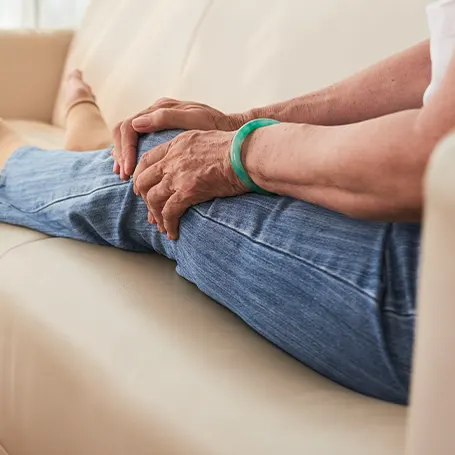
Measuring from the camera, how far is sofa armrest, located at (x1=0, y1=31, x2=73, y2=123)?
7.14 feet

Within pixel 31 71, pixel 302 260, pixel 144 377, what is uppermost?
pixel 31 71

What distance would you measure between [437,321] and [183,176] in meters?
0.54

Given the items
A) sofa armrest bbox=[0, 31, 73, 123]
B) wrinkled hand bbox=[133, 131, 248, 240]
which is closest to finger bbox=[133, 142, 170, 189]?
wrinkled hand bbox=[133, 131, 248, 240]

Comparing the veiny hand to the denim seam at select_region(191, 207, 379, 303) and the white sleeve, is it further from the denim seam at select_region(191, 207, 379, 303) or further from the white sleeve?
the white sleeve

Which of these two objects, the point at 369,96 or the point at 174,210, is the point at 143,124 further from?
the point at 369,96

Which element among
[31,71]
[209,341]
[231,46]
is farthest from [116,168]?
[31,71]

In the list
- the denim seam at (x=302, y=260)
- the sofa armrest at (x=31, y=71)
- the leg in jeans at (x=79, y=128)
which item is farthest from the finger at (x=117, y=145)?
the sofa armrest at (x=31, y=71)

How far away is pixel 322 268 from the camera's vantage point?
2.42ft

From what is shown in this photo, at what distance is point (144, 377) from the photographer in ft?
2.57

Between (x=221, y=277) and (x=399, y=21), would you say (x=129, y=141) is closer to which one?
(x=221, y=277)

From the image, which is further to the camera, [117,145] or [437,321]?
[117,145]

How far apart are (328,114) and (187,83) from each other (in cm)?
55

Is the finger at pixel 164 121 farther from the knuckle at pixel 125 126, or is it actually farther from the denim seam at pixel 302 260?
the denim seam at pixel 302 260

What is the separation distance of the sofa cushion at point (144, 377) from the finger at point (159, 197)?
0.09 metres
